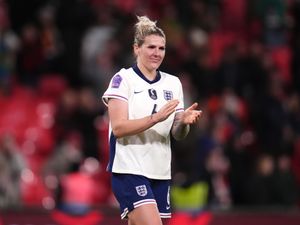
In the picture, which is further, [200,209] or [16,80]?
[16,80]

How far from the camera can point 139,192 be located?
7.28 m

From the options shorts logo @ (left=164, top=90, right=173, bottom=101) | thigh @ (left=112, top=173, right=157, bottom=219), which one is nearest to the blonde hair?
shorts logo @ (left=164, top=90, right=173, bottom=101)

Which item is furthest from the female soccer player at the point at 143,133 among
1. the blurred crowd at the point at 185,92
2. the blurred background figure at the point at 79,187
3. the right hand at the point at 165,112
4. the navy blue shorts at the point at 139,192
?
the blurred crowd at the point at 185,92

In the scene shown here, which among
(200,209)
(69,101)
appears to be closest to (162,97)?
(200,209)

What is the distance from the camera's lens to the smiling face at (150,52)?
735 centimetres

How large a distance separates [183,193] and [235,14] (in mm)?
4850

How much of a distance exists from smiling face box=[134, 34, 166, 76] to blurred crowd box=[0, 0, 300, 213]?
4401 mm

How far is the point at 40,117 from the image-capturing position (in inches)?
554


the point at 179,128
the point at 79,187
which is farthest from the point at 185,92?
the point at 179,128

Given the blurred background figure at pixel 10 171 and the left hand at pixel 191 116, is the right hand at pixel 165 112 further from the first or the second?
the blurred background figure at pixel 10 171

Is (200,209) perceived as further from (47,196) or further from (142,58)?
(142,58)

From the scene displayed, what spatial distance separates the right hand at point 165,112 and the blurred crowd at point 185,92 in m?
4.71

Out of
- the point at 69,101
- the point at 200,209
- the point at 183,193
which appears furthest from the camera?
the point at 69,101

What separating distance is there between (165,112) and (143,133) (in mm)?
405
